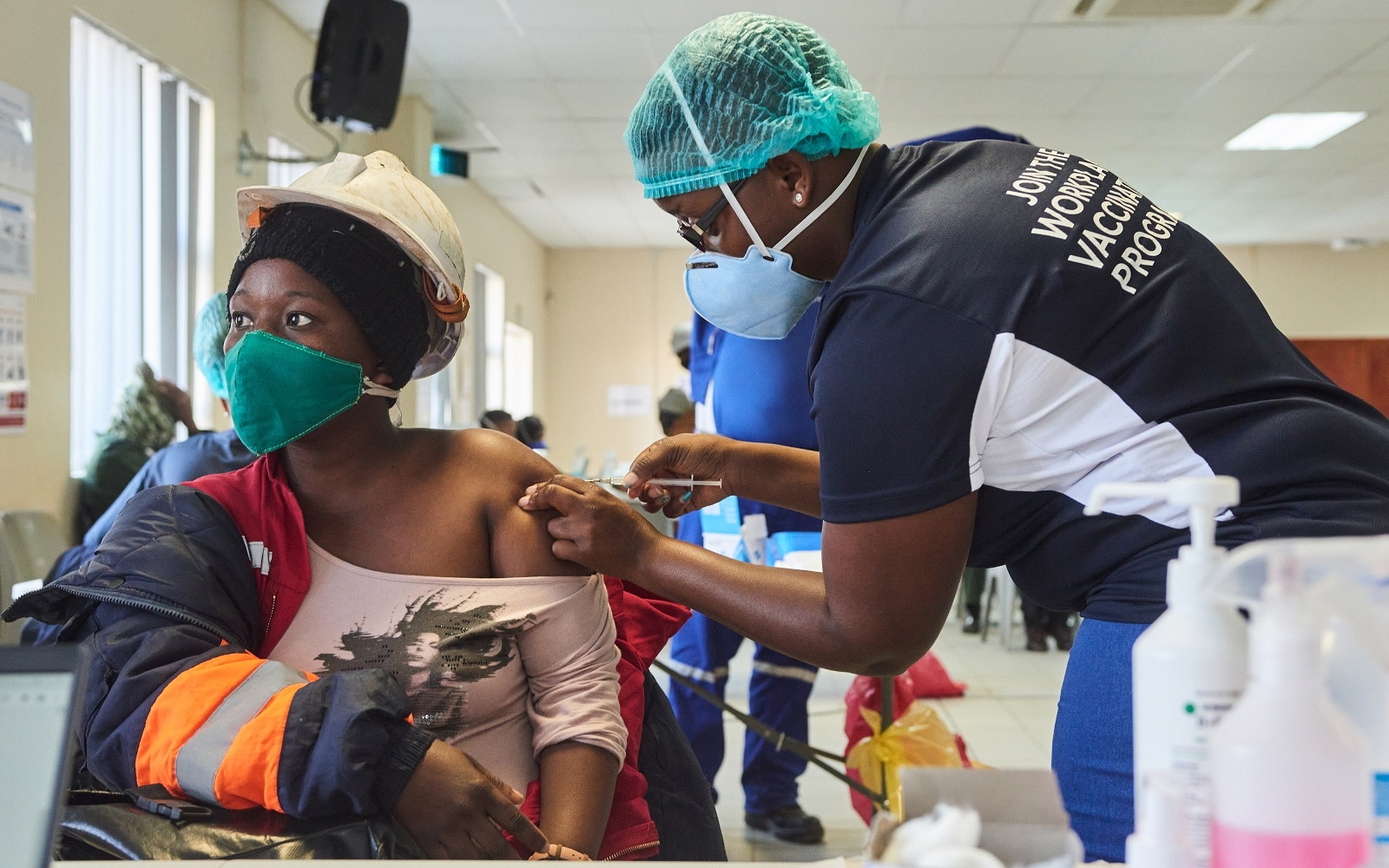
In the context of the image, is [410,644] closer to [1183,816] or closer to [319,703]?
[319,703]

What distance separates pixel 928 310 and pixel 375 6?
424cm

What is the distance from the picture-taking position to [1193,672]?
1.88ft

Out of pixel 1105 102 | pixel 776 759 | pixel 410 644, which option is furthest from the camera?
pixel 1105 102

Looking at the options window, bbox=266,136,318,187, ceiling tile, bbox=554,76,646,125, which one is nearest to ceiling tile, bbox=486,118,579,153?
ceiling tile, bbox=554,76,646,125

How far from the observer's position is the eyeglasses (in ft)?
4.29

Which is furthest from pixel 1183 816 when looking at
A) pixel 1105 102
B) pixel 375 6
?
pixel 1105 102

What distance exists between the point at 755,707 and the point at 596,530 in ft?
7.02

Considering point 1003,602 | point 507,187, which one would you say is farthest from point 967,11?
point 507,187

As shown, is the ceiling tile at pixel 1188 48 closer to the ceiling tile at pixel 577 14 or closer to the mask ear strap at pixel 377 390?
the ceiling tile at pixel 577 14

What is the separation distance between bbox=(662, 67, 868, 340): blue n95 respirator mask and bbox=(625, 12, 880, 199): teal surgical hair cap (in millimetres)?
16

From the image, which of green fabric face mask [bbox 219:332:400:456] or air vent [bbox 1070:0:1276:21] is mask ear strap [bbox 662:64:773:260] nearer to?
green fabric face mask [bbox 219:332:400:456]

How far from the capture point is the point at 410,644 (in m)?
1.19

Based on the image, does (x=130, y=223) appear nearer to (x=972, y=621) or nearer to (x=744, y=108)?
(x=744, y=108)

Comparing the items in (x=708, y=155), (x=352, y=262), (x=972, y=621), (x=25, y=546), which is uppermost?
(x=708, y=155)
